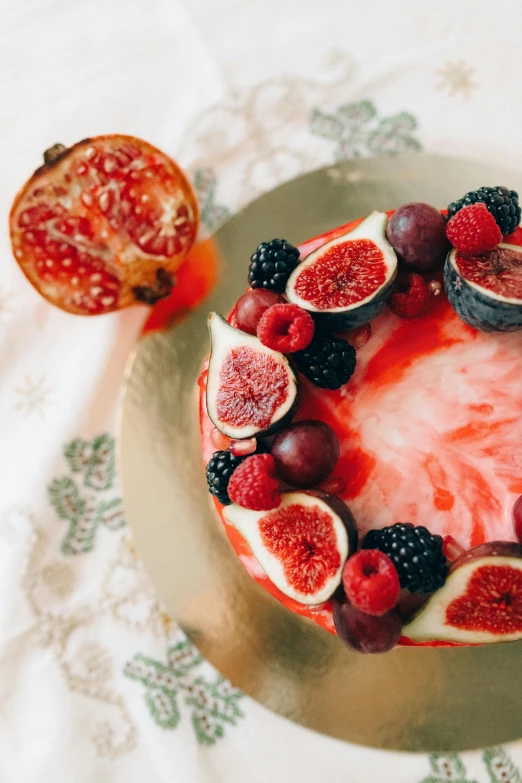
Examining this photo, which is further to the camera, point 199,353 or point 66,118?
point 66,118

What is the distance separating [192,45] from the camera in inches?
90.4

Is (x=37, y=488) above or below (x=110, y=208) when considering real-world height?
below

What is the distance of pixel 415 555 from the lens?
1440mm

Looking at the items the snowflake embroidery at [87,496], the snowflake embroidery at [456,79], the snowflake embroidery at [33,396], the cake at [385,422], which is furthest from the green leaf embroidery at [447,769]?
the snowflake embroidery at [456,79]

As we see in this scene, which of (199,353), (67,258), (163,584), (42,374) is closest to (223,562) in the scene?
(163,584)

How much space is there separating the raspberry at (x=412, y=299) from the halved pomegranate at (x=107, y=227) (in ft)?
2.45

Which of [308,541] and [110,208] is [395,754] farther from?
[110,208]

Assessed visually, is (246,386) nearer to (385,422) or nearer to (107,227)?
(385,422)

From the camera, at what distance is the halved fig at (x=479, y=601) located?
1488 mm

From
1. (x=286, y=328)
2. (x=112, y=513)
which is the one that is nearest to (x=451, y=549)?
(x=286, y=328)

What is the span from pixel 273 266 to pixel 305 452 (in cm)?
50

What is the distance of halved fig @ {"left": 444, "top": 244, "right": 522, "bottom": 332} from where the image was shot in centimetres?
154

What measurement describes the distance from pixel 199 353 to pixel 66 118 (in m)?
1.04

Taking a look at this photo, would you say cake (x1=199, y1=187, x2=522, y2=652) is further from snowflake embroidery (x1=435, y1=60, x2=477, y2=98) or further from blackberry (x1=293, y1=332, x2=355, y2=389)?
snowflake embroidery (x1=435, y1=60, x2=477, y2=98)
